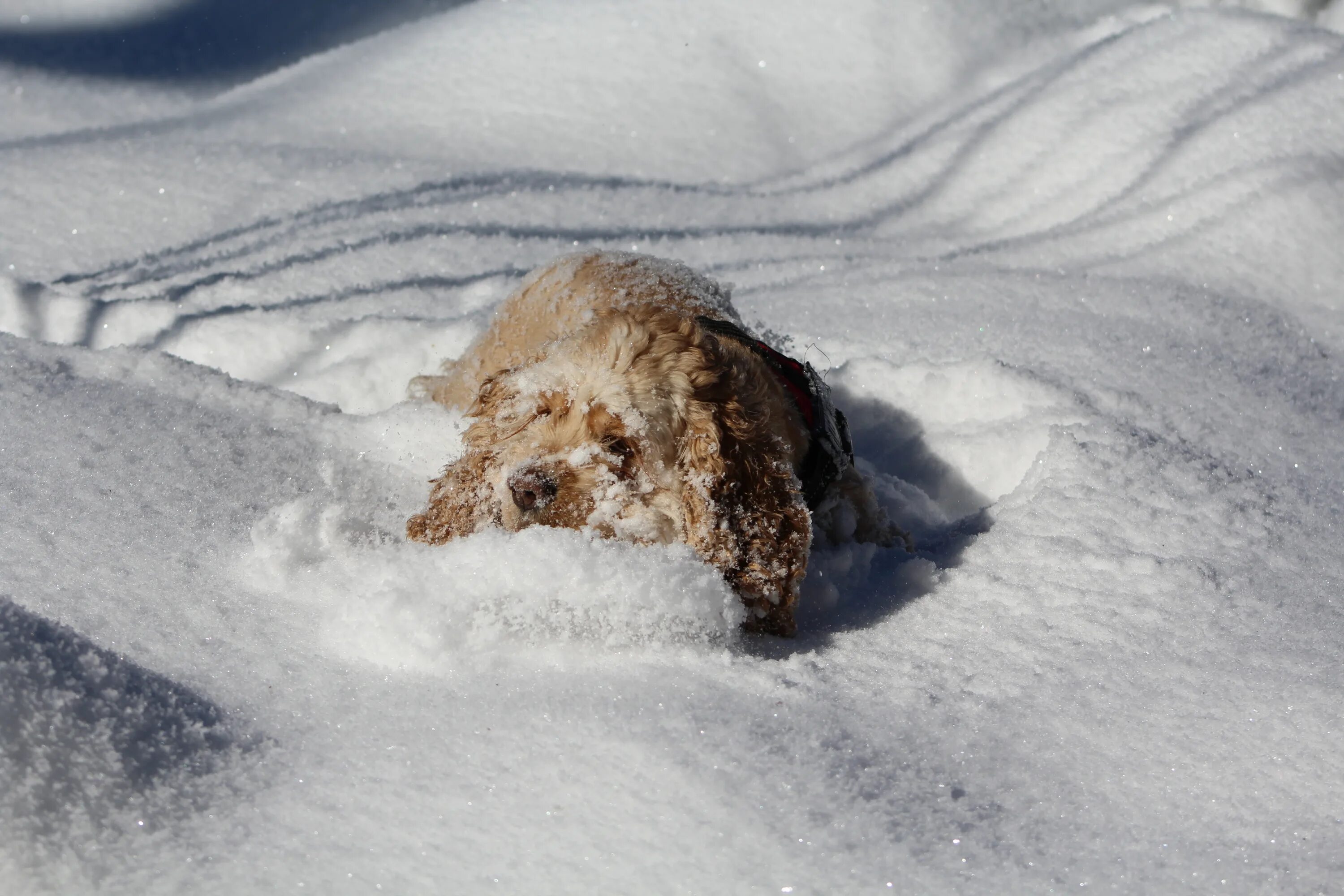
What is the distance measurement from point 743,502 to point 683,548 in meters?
0.14

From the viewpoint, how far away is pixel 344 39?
20.4ft

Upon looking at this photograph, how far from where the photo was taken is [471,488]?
205 centimetres

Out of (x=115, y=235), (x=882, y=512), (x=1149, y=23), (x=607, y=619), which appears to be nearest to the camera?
(x=607, y=619)

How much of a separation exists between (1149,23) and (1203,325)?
2.06m

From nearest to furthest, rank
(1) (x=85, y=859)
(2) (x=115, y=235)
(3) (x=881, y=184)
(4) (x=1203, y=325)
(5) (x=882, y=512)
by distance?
(1) (x=85, y=859)
(5) (x=882, y=512)
(4) (x=1203, y=325)
(2) (x=115, y=235)
(3) (x=881, y=184)

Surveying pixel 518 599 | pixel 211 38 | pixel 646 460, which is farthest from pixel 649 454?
pixel 211 38

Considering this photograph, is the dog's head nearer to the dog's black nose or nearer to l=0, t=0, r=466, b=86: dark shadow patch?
the dog's black nose

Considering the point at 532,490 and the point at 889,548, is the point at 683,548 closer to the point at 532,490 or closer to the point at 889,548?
the point at 532,490

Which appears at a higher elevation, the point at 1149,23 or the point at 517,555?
the point at 1149,23

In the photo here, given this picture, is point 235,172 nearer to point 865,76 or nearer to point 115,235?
point 115,235

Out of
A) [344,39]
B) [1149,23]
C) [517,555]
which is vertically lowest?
[517,555]

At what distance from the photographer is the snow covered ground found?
1.33 m

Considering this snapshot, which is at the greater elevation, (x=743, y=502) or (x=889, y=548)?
(x=743, y=502)

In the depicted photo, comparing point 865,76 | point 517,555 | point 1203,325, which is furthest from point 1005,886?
point 865,76
